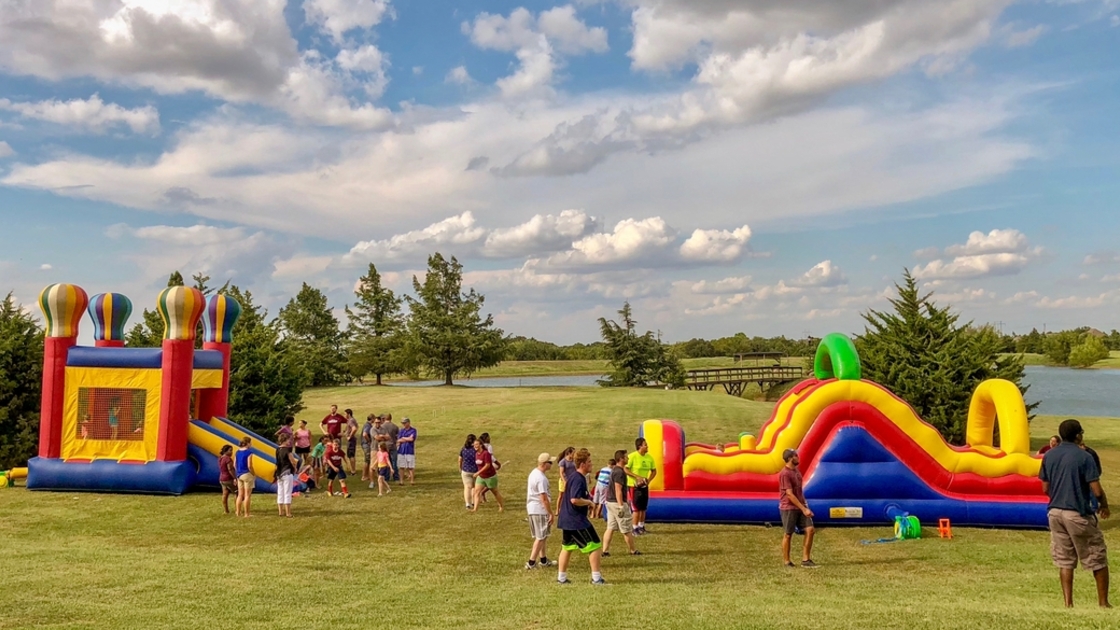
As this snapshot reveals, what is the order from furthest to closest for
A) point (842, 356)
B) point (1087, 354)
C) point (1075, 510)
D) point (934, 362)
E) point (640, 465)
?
point (1087, 354) < point (934, 362) < point (842, 356) < point (640, 465) < point (1075, 510)

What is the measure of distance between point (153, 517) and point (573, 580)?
8271 millimetres

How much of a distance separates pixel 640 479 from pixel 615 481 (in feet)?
5.61

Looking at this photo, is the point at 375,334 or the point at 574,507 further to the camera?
the point at 375,334

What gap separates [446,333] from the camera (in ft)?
188

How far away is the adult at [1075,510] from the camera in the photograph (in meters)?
7.41

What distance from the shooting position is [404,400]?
4553 cm

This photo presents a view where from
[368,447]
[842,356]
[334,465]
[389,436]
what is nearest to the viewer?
[842,356]

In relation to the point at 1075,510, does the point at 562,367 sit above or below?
above

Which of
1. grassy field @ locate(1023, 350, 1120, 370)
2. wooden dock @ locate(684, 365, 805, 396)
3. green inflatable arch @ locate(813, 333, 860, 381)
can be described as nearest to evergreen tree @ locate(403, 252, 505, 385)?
wooden dock @ locate(684, 365, 805, 396)

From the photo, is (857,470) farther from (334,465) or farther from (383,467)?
(334,465)

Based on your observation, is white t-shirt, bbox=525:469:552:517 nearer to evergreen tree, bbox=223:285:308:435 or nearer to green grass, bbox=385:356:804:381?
evergreen tree, bbox=223:285:308:435

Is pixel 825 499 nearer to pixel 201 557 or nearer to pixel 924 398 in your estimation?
pixel 201 557

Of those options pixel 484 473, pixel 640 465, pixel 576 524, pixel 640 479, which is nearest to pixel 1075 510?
pixel 576 524

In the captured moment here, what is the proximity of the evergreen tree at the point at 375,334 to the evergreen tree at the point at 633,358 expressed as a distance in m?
15.2
